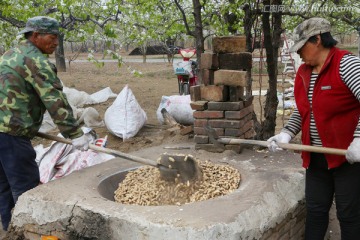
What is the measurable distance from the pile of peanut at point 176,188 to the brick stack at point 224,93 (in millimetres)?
511

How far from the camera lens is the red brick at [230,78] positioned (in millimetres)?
3668

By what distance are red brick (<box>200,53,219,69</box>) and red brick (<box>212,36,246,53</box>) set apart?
7 cm

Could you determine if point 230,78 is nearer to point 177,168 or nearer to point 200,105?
point 200,105

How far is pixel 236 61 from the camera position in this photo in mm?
3873

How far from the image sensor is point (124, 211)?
8.54ft

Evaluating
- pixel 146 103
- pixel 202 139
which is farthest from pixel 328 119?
pixel 146 103

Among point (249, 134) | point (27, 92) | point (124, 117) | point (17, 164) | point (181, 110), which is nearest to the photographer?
point (27, 92)

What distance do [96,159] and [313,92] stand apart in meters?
2.76

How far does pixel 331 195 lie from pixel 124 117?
4007mm

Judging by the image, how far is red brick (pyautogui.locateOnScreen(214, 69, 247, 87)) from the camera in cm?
367

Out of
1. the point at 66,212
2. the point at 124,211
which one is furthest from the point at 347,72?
the point at 66,212

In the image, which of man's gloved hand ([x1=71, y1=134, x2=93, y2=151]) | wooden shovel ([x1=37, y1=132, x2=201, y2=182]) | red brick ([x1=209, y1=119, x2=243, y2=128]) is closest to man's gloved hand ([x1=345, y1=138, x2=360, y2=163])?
wooden shovel ([x1=37, y1=132, x2=201, y2=182])

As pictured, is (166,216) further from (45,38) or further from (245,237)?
(45,38)

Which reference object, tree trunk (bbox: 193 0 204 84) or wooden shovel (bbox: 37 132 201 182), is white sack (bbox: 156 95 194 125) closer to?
tree trunk (bbox: 193 0 204 84)
